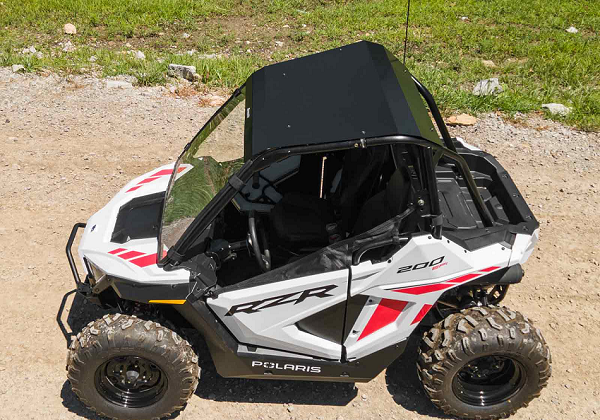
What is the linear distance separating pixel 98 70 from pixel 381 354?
7.00 metres

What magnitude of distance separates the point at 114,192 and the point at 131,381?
2.95 metres

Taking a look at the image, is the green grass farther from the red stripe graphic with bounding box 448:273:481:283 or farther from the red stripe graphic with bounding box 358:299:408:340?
the red stripe graphic with bounding box 358:299:408:340

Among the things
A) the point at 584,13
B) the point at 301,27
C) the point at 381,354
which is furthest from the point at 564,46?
the point at 381,354

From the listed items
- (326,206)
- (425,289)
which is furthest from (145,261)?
(425,289)

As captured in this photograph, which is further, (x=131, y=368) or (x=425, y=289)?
(x=131, y=368)

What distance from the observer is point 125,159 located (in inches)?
278

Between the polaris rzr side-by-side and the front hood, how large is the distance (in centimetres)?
1

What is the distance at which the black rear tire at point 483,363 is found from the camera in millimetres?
3867

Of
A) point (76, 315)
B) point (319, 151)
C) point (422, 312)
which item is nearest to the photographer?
point (319, 151)

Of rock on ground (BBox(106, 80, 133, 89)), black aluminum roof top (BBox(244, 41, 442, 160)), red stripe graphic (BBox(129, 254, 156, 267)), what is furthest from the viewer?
rock on ground (BBox(106, 80, 133, 89))

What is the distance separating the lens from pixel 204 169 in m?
4.11

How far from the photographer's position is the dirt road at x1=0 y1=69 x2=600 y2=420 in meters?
4.37

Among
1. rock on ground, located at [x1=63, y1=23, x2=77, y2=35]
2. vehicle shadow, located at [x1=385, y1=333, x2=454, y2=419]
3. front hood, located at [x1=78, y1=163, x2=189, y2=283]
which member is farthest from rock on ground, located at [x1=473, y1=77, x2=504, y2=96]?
rock on ground, located at [x1=63, y1=23, x2=77, y2=35]

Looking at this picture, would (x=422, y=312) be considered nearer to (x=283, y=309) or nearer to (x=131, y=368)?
(x=283, y=309)
